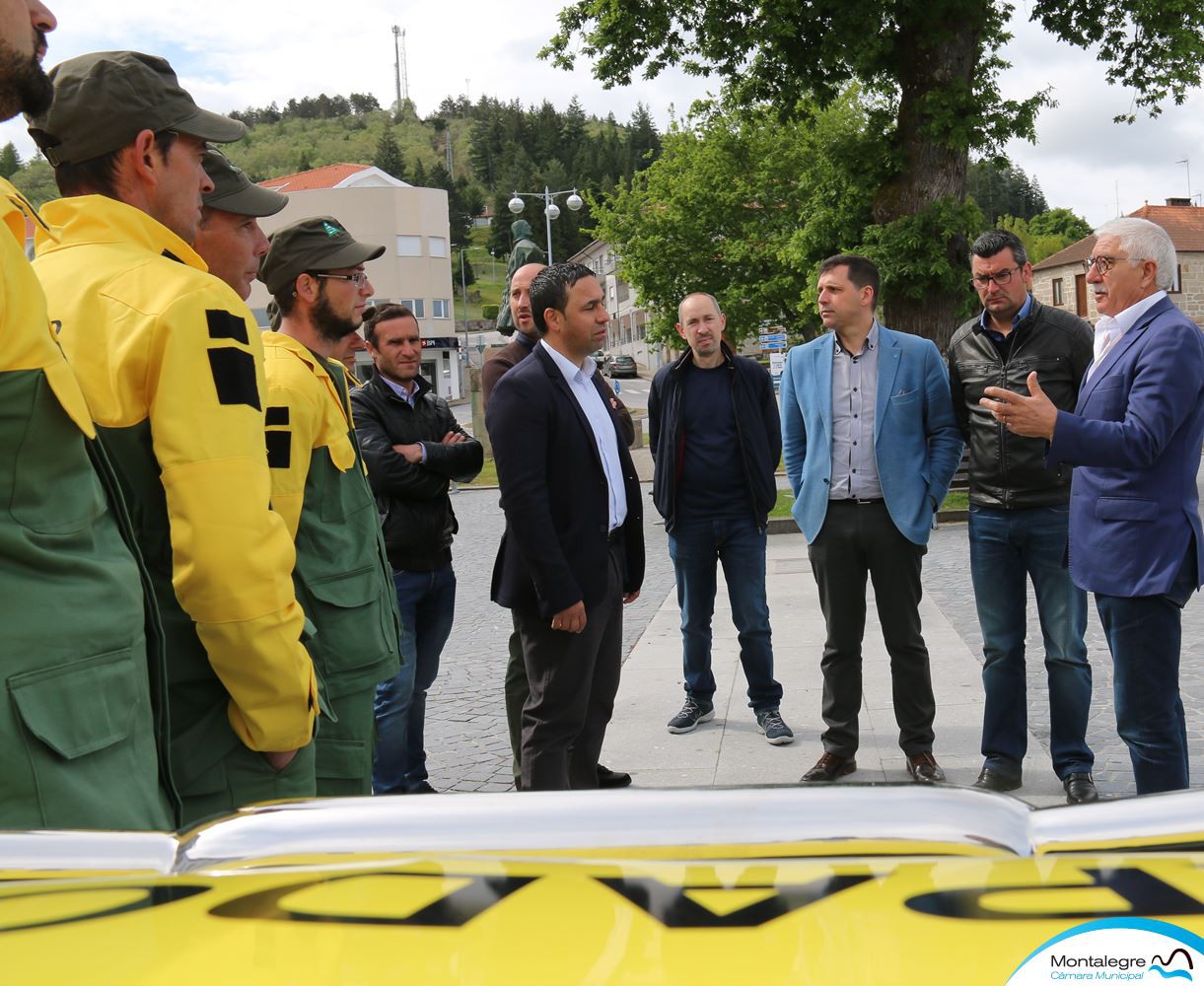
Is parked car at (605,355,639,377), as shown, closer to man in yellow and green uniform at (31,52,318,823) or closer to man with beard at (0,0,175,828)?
man in yellow and green uniform at (31,52,318,823)

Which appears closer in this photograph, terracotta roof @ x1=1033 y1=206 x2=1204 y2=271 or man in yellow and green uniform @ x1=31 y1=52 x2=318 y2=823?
man in yellow and green uniform @ x1=31 y1=52 x2=318 y2=823

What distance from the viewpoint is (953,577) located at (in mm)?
9875

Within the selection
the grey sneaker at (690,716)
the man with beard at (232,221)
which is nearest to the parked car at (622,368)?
the grey sneaker at (690,716)

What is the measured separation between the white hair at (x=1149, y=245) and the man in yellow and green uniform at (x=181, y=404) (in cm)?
296

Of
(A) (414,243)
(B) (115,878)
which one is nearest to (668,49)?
(B) (115,878)

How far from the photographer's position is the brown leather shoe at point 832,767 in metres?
4.99

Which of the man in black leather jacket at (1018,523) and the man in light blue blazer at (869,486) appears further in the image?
the man in light blue blazer at (869,486)


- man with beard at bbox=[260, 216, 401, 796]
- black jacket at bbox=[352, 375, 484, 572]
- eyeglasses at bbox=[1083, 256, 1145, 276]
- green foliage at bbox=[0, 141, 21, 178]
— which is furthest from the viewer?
green foliage at bbox=[0, 141, 21, 178]

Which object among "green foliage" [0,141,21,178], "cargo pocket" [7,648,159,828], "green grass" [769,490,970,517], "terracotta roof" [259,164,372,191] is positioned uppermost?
"green foliage" [0,141,21,178]

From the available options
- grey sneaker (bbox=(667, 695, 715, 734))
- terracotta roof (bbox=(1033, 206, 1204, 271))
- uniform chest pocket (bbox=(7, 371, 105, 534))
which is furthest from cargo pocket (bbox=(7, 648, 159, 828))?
terracotta roof (bbox=(1033, 206, 1204, 271))

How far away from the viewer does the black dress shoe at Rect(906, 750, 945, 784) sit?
4.91 metres

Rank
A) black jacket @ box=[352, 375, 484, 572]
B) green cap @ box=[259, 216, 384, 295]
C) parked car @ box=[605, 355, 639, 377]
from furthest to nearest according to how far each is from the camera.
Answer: parked car @ box=[605, 355, 639, 377], black jacket @ box=[352, 375, 484, 572], green cap @ box=[259, 216, 384, 295]

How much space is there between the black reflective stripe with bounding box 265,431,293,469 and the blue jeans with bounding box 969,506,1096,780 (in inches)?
116

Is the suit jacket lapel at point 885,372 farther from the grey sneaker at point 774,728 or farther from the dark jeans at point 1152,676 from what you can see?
the grey sneaker at point 774,728
